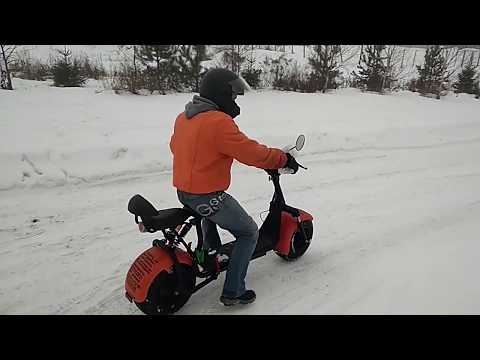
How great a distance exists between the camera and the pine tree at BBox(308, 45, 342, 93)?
43.7 ft

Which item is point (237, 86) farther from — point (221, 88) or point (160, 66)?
point (160, 66)

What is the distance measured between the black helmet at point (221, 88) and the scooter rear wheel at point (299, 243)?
1448 mm

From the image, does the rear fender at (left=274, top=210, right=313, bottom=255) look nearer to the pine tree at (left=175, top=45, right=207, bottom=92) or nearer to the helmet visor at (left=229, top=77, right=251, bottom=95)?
the helmet visor at (left=229, top=77, right=251, bottom=95)

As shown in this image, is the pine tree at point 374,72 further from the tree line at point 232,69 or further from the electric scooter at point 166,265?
the electric scooter at point 166,265

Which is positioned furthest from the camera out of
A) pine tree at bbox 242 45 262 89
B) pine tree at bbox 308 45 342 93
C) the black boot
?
pine tree at bbox 308 45 342 93

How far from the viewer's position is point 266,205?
4.63 meters

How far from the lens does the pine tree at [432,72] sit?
588 inches

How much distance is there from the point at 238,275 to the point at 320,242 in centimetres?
139

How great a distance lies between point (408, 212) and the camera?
14.7 ft

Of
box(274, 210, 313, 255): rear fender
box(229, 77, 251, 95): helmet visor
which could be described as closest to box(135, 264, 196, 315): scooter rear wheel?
box(274, 210, 313, 255): rear fender

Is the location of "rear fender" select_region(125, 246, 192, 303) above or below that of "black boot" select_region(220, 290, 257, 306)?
above

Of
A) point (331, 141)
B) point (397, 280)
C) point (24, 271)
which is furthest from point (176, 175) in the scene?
point (331, 141)

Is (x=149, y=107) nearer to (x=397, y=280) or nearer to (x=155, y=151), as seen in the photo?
(x=155, y=151)

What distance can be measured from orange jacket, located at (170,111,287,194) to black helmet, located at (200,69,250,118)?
0.52 feet
